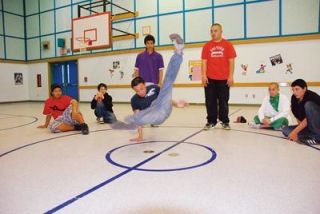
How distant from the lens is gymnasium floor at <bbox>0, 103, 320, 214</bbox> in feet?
4.48

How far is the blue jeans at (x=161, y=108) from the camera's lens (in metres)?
2.25

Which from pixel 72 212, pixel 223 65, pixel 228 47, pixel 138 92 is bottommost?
pixel 72 212

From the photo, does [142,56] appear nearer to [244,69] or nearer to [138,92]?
[138,92]

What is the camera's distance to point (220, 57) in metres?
3.61

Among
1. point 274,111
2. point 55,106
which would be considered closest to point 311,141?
point 274,111

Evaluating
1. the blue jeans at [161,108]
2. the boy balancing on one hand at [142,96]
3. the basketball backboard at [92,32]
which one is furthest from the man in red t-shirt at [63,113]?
the basketball backboard at [92,32]

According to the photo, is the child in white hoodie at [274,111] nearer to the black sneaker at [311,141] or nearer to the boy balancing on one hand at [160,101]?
the black sneaker at [311,141]

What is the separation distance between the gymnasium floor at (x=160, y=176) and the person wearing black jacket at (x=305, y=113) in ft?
0.54

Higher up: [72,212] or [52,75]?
[52,75]

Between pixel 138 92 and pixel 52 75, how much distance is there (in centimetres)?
972


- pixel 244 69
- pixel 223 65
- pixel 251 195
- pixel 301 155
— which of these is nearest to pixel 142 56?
pixel 223 65

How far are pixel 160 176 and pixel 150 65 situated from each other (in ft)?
7.35

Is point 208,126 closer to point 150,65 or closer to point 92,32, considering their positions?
point 150,65

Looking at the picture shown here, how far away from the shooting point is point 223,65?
3.61m
